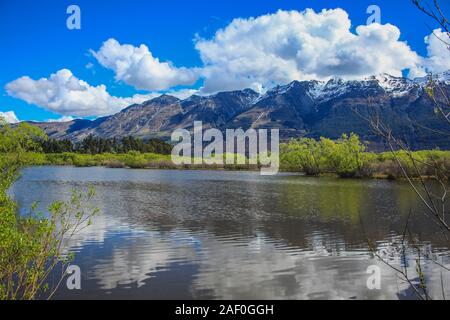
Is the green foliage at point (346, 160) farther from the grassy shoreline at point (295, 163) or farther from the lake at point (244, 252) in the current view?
the lake at point (244, 252)

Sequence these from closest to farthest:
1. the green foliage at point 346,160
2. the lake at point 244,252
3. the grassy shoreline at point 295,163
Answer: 1. the lake at point 244,252
2. the grassy shoreline at point 295,163
3. the green foliage at point 346,160

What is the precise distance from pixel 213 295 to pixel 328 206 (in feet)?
93.2

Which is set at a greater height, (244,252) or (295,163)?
(295,163)

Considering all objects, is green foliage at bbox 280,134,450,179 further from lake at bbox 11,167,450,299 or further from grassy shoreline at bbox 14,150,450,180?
lake at bbox 11,167,450,299

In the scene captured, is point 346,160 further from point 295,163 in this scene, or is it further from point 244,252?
point 244,252

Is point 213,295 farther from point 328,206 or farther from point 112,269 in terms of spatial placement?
point 328,206

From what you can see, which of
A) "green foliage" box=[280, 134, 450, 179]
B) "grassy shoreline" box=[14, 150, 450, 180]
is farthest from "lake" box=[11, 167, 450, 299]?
"green foliage" box=[280, 134, 450, 179]

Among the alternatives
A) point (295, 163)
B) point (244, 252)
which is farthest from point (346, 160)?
point (244, 252)

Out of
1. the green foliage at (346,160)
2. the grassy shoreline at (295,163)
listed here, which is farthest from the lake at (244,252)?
the green foliage at (346,160)

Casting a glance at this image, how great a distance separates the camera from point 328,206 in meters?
40.9

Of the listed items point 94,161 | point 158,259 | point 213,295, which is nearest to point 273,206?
point 158,259

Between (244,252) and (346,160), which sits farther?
(346,160)

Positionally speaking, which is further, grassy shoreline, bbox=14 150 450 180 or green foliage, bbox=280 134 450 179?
green foliage, bbox=280 134 450 179

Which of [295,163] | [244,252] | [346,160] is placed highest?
[346,160]
